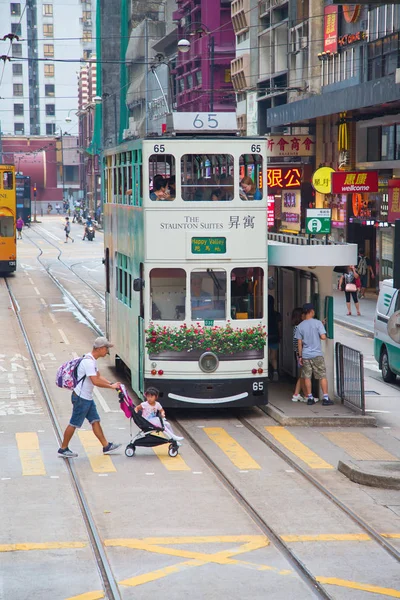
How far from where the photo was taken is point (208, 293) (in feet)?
57.9

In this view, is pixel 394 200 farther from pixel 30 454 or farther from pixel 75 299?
pixel 30 454

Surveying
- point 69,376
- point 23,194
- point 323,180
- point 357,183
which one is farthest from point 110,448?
point 23,194

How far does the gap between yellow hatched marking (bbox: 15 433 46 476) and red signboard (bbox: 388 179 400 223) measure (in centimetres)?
2463

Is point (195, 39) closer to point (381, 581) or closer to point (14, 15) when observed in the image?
point (381, 581)

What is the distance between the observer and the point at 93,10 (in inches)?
5930

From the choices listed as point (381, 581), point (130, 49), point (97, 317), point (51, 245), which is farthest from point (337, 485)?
point (130, 49)

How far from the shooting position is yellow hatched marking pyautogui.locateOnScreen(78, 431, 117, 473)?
14.5 metres

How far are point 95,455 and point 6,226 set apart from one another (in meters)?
34.4

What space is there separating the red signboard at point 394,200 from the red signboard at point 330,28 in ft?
27.4

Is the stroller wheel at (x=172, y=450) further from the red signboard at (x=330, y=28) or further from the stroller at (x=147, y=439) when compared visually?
the red signboard at (x=330, y=28)

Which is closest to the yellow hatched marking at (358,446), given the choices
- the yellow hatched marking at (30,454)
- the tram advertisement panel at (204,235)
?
the tram advertisement panel at (204,235)

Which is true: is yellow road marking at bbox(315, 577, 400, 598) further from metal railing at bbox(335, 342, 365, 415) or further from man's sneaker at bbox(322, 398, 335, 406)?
man's sneaker at bbox(322, 398, 335, 406)

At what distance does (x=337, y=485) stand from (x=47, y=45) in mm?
148229

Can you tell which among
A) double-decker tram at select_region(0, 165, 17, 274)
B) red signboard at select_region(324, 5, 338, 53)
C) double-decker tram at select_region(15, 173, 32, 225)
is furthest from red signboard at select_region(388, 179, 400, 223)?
double-decker tram at select_region(15, 173, 32, 225)
